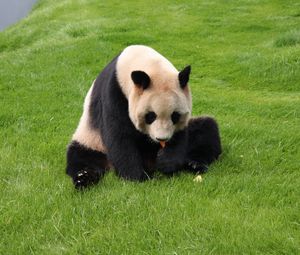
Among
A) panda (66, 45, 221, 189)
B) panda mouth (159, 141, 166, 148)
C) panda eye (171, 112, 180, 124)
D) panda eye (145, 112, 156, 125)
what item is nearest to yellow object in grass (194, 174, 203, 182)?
panda (66, 45, 221, 189)

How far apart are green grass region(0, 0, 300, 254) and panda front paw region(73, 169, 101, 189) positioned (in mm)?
84

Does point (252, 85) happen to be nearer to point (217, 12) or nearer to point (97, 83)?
point (97, 83)

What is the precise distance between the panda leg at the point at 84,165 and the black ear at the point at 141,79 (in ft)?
3.15

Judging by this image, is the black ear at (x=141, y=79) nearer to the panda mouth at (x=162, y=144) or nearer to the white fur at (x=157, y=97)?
the white fur at (x=157, y=97)

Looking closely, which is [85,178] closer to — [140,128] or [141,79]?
[140,128]

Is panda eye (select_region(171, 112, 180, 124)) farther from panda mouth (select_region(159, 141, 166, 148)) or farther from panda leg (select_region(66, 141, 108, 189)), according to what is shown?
panda leg (select_region(66, 141, 108, 189))

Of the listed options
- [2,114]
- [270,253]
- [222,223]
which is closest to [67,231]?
[222,223]

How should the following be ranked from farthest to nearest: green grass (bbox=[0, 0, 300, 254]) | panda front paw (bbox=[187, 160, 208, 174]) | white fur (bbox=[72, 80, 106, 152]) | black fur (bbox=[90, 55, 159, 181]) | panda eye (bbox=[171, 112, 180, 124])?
1. white fur (bbox=[72, 80, 106, 152])
2. panda front paw (bbox=[187, 160, 208, 174])
3. black fur (bbox=[90, 55, 159, 181])
4. panda eye (bbox=[171, 112, 180, 124])
5. green grass (bbox=[0, 0, 300, 254])

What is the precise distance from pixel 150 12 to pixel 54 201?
41.7 ft

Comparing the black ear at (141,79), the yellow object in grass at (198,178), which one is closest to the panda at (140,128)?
the black ear at (141,79)

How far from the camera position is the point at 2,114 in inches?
281

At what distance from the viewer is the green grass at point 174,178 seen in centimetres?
371

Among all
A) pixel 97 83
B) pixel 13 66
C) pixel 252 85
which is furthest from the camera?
pixel 13 66

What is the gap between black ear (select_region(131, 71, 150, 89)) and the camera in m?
4.38
